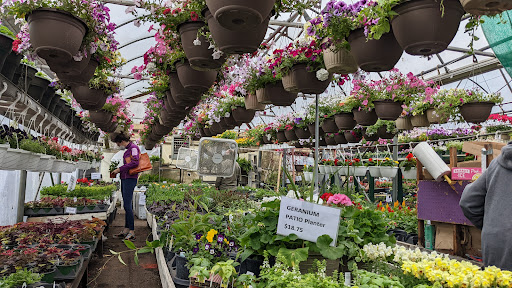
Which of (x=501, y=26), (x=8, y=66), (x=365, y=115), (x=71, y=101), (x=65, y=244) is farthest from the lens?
(x=71, y=101)

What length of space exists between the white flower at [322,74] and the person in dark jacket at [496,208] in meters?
1.04

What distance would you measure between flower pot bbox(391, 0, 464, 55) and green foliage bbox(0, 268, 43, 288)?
2.21m

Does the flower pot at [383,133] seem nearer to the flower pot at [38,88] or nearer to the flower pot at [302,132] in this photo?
the flower pot at [302,132]

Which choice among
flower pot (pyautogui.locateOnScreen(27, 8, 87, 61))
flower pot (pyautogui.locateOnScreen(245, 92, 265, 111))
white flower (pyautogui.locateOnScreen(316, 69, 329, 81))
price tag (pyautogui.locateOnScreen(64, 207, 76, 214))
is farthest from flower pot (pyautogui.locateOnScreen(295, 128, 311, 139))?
flower pot (pyautogui.locateOnScreen(27, 8, 87, 61))

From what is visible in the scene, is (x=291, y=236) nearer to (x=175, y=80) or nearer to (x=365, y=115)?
(x=175, y=80)

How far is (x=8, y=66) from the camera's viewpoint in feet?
8.73

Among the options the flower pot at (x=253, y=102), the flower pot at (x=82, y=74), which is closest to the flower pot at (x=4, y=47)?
the flower pot at (x=82, y=74)

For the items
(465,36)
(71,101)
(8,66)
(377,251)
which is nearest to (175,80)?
(8,66)

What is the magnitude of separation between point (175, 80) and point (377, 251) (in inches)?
76.3

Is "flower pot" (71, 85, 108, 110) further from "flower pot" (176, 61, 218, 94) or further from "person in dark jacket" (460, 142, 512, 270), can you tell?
"person in dark jacket" (460, 142, 512, 270)

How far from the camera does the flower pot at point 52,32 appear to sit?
185cm

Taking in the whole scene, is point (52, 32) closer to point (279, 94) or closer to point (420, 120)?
point (279, 94)

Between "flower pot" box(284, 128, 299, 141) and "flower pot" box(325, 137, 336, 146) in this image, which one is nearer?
"flower pot" box(284, 128, 299, 141)

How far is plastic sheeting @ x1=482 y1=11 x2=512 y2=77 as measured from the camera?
2137 mm
